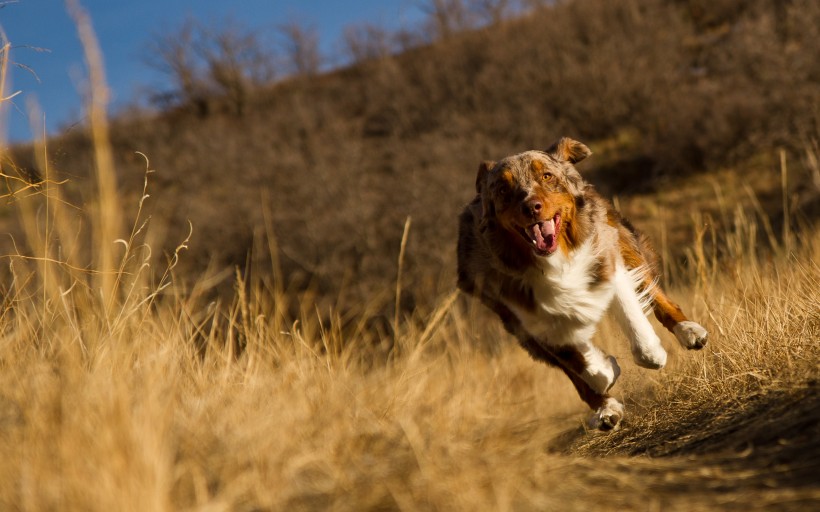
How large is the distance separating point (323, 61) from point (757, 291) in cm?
4153

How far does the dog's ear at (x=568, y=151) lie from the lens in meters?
4.76

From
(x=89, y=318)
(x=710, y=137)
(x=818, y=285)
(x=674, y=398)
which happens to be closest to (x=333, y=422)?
(x=89, y=318)

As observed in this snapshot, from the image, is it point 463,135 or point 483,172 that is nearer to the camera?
point 483,172

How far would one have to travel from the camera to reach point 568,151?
4848 millimetres

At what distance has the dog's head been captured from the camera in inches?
162

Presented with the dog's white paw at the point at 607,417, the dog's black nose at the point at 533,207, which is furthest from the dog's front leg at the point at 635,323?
the dog's black nose at the point at 533,207

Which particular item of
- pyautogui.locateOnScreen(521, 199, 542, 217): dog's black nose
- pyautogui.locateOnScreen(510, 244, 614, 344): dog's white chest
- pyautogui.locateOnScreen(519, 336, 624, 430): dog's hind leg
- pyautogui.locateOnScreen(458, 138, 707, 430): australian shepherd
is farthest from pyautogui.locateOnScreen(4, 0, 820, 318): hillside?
pyautogui.locateOnScreen(521, 199, 542, 217): dog's black nose

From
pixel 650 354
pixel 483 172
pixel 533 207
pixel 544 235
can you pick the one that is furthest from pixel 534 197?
pixel 650 354

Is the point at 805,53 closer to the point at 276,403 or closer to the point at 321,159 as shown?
the point at 321,159

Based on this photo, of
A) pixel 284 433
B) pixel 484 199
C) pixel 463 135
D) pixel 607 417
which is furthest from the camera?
pixel 463 135

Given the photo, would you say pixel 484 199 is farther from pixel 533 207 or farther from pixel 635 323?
pixel 635 323

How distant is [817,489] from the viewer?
2.11 m

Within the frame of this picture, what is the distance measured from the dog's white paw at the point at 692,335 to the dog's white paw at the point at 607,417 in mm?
500

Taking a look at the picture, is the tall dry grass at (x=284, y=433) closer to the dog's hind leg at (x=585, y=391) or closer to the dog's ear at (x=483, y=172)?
the dog's hind leg at (x=585, y=391)
